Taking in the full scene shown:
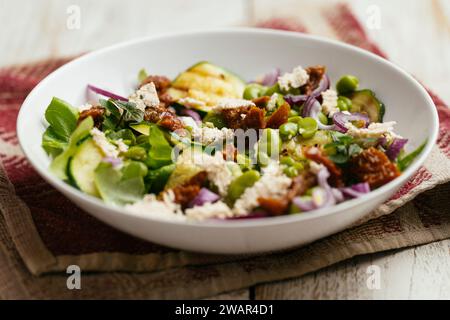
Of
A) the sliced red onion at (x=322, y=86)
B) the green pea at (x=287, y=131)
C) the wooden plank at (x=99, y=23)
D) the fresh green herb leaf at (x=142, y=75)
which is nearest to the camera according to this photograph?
the green pea at (x=287, y=131)

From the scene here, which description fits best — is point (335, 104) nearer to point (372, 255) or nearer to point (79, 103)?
point (372, 255)

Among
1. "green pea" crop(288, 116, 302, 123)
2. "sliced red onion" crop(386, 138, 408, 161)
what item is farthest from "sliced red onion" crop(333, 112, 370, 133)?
"sliced red onion" crop(386, 138, 408, 161)

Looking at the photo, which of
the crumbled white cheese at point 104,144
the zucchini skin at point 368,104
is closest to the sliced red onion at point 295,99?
the zucchini skin at point 368,104

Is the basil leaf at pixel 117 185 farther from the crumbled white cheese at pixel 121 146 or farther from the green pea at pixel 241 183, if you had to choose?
the green pea at pixel 241 183

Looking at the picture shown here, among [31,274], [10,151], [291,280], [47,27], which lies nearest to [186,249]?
[291,280]

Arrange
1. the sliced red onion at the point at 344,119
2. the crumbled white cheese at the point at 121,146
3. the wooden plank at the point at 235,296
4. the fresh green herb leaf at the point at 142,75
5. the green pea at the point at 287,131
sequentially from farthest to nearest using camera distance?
the fresh green herb leaf at the point at 142,75
the sliced red onion at the point at 344,119
the green pea at the point at 287,131
the crumbled white cheese at the point at 121,146
the wooden plank at the point at 235,296

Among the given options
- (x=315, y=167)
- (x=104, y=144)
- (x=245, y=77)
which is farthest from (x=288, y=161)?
(x=245, y=77)
